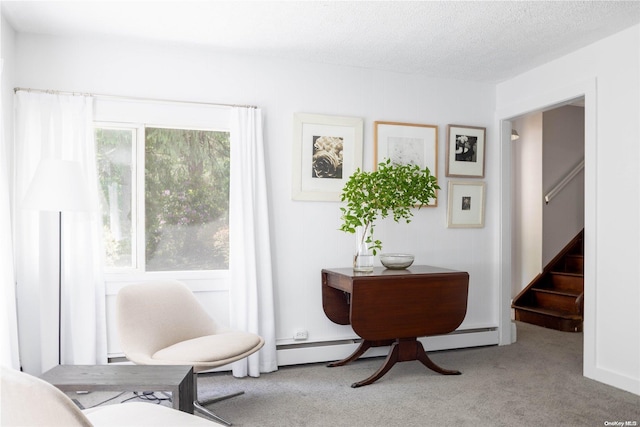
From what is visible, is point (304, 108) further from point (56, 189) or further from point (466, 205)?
point (56, 189)

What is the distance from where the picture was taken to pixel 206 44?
3469 mm

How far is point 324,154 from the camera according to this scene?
384 cm

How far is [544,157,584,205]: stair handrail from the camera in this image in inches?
221

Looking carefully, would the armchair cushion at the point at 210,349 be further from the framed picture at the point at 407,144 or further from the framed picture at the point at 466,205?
the framed picture at the point at 466,205

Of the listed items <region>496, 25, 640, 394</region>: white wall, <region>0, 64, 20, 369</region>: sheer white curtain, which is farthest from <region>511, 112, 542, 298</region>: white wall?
<region>0, 64, 20, 369</region>: sheer white curtain

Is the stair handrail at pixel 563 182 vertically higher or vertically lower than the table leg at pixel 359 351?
higher

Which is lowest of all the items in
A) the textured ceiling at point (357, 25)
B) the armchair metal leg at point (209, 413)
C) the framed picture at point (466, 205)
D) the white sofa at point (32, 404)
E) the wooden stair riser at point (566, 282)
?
the armchair metal leg at point (209, 413)

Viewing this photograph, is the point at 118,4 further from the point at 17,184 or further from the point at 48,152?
the point at 17,184

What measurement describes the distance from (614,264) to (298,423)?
7.03ft

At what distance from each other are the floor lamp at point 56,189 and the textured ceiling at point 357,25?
0.89 meters

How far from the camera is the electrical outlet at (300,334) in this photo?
375cm

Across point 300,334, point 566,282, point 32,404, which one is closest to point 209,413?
point 300,334

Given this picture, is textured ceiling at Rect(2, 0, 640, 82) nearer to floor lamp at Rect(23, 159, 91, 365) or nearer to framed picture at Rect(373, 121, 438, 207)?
framed picture at Rect(373, 121, 438, 207)

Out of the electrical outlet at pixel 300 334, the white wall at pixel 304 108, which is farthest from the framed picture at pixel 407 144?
the electrical outlet at pixel 300 334
